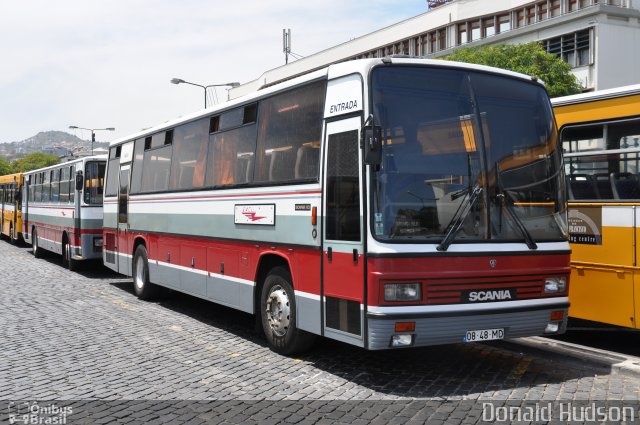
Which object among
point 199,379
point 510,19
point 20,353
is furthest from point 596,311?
point 510,19

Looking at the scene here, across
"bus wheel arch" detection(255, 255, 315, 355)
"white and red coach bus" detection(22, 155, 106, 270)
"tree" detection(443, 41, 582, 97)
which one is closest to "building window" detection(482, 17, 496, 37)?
"tree" detection(443, 41, 582, 97)

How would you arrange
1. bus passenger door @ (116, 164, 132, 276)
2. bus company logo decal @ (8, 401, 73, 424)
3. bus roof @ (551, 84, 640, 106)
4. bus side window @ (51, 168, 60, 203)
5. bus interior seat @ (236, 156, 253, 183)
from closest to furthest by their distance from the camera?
bus company logo decal @ (8, 401, 73, 424) → bus roof @ (551, 84, 640, 106) → bus interior seat @ (236, 156, 253, 183) → bus passenger door @ (116, 164, 132, 276) → bus side window @ (51, 168, 60, 203)

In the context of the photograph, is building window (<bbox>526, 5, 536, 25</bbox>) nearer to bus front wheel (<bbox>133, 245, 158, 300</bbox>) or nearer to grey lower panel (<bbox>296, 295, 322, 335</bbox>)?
bus front wheel (<bbox>133, 245, 158, 300</bbox>)

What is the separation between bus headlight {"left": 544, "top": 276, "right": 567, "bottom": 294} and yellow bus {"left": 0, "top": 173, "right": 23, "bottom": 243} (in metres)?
23.8

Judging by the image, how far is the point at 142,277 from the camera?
43.7ft

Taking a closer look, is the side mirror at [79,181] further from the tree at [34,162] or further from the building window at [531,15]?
the tree at [34,162]

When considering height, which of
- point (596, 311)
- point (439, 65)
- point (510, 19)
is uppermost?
point (510, 19)

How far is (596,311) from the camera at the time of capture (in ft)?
27.7

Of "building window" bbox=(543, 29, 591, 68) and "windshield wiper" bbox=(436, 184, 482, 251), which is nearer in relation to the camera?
"windshield wiper" bbox=(436, 184, 482, 251)

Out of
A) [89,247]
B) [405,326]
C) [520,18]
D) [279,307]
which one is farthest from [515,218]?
[520,18]

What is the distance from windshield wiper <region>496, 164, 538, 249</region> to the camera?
6992mm

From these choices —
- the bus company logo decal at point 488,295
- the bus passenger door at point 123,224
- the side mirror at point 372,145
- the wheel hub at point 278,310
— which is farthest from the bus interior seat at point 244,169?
the bus passenger door at point 123,224

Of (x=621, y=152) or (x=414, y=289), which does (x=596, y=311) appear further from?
(x=414, y=289)

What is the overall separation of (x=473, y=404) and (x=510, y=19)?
54.9 metres
